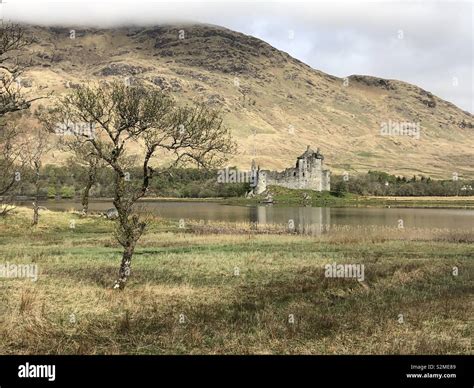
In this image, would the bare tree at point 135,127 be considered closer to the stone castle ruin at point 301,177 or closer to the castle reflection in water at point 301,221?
the castle reflection in water at point 301,221

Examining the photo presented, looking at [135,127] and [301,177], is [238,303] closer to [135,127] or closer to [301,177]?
[135,127]

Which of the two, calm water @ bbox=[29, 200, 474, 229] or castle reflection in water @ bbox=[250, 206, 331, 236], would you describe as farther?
calm water @ bbox=[29, 200, 474, 229]

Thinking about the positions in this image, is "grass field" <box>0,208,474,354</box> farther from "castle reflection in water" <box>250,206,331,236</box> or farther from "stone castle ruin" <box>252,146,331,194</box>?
"stone castle ruin" <box>252,146,331,194</box>

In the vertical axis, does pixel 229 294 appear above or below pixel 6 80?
below

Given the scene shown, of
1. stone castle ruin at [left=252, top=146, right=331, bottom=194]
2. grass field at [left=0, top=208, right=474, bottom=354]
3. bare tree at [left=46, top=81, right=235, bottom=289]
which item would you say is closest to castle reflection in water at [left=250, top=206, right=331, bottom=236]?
grass field at [left=0, top=208, right=474, bottom=354]

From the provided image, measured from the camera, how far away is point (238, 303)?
18812 mm

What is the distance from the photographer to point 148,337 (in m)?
14.0

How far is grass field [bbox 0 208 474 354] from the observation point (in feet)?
44.2

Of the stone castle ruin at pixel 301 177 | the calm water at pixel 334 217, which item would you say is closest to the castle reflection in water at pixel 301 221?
the calm water at pixel 334 217

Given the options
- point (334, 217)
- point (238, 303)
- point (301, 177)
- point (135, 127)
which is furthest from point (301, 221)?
point (301, 177)

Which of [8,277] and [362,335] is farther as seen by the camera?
[8,277]

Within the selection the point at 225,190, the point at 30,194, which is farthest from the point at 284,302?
the point at 225,190

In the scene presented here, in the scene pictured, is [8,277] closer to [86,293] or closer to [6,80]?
[86,293]
